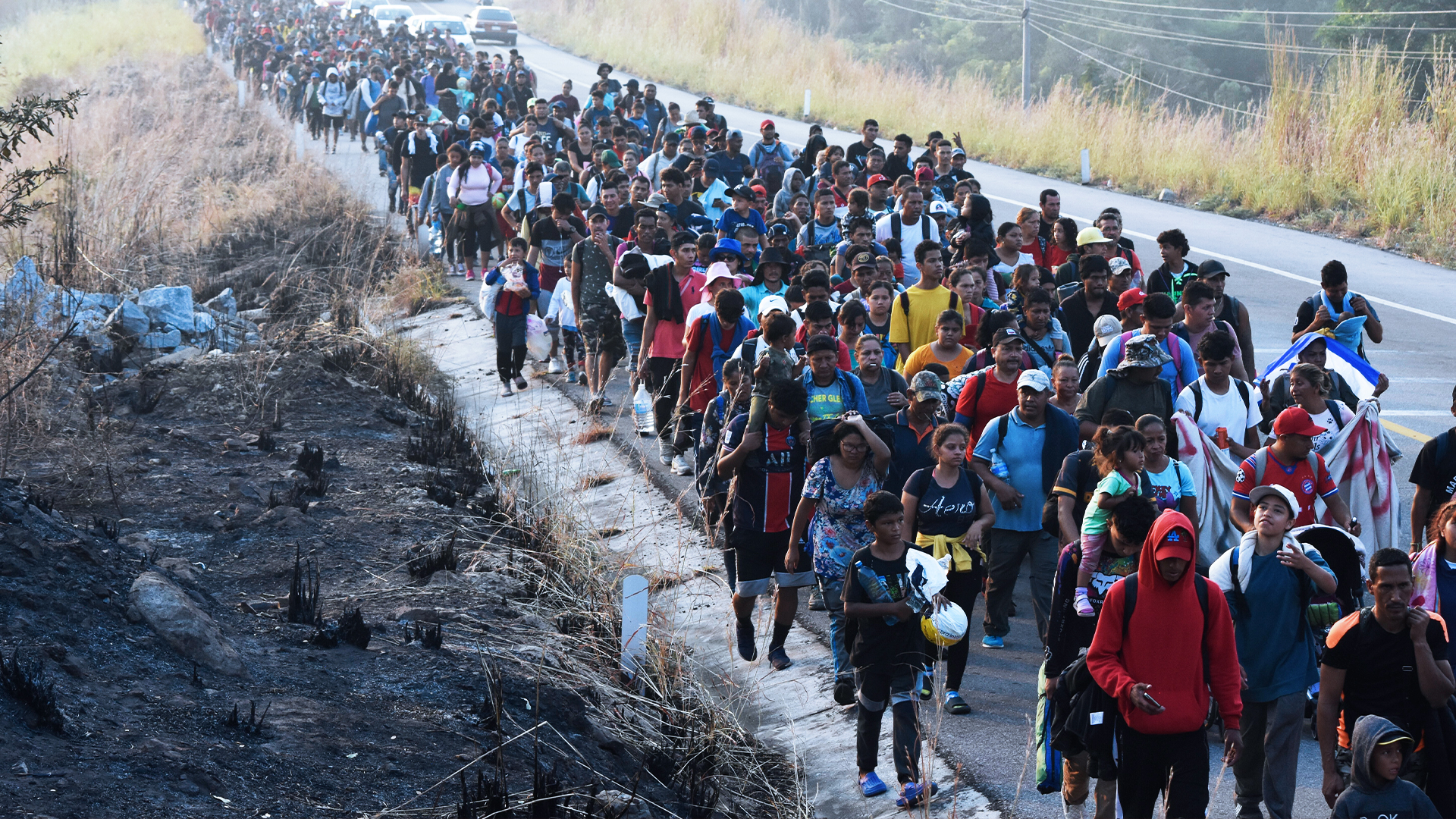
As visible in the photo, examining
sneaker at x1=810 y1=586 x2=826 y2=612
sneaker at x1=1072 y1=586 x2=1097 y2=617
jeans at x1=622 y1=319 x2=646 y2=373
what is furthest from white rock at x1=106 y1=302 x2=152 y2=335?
sneaker at x1=1072 y1=586 x2=1097 y2=617

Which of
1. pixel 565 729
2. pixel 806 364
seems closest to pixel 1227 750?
pixel 565 729

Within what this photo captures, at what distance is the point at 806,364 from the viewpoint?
8.06m

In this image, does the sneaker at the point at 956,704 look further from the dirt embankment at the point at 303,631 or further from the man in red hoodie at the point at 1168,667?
the man in red hoodie at the point at 1168,667

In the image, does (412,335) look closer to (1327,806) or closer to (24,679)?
(24,679)

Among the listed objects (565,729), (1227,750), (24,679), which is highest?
(1227,750)

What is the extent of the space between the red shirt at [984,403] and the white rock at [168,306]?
32.7ft

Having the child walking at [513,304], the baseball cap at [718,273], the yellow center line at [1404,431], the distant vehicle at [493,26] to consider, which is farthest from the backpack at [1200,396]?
the distant vehicle at [493,26]

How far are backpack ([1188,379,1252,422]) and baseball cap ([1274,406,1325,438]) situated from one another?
82cm

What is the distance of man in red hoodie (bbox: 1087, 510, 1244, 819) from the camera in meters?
4.95

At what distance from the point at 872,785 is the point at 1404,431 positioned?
7228mm

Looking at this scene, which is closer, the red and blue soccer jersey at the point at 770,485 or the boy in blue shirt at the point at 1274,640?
the boy in blue shirt at the point at 1274,640

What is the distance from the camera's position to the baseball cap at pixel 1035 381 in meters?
7.20

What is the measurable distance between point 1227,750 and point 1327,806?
3.76 feet

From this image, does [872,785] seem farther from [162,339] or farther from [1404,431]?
[162,339]
